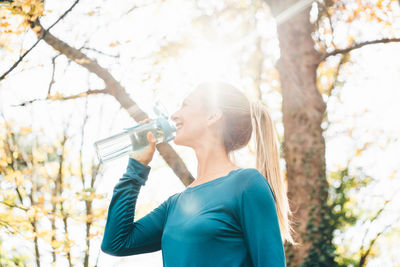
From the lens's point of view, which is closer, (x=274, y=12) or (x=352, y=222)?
(x=274, y=12)

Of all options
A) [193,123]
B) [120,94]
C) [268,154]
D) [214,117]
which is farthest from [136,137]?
[120,94]

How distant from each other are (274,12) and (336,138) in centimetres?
512

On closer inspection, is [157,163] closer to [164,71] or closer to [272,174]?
[164,71]

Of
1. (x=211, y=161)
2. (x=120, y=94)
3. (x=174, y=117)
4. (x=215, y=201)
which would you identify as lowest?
(x=215, y=201)

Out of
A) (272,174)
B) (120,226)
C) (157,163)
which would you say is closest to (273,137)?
(272,174)

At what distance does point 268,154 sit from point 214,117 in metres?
0.31

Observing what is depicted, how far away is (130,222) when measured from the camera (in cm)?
178

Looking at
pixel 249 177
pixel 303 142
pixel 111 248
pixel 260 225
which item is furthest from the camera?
pixel 303 142

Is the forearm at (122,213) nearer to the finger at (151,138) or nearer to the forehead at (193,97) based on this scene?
the finger at (151,138)

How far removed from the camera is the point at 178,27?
7133 mm

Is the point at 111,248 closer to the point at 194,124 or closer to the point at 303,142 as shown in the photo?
the point at 194,124

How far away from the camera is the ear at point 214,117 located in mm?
1896

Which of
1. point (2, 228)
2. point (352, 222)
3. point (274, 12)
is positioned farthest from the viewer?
point (352, 222)

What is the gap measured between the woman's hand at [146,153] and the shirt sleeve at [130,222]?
0.07ft
